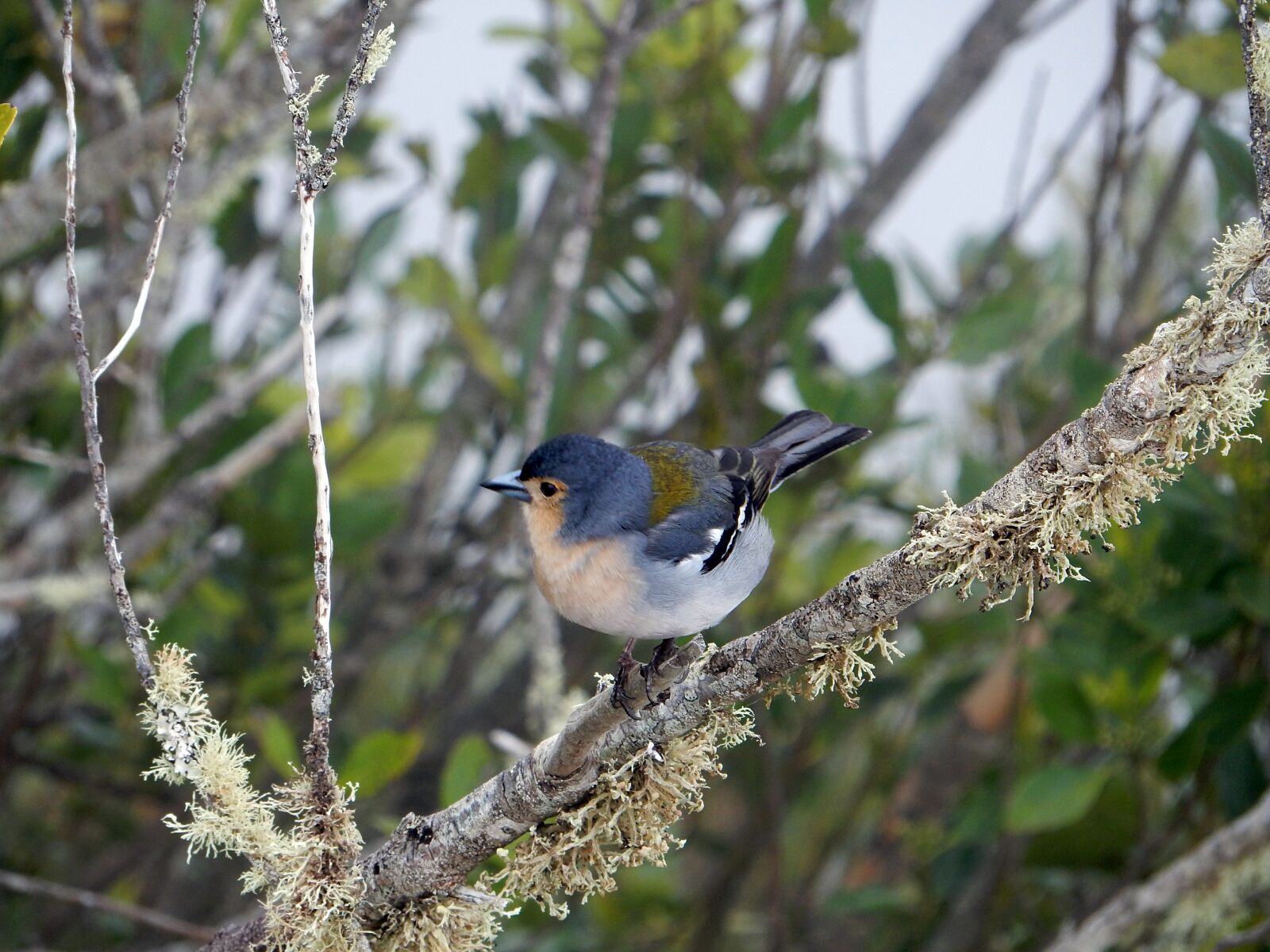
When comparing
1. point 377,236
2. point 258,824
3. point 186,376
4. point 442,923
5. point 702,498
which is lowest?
point 442,923

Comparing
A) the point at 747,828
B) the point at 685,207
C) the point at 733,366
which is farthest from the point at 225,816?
the point at 747,828

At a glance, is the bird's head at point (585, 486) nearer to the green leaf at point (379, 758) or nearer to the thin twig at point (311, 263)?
the green leaf at point (379, 758)

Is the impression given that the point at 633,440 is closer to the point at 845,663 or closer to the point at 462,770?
the point at 462,770

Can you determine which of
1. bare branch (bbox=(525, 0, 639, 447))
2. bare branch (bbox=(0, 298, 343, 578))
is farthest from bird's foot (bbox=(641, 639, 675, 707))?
bare branch (bbox=(0, 298, 343, 578))

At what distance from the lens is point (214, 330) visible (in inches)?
120

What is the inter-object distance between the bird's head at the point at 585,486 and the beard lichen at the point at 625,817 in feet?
2.10

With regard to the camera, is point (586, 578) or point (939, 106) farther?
point (939, 106)

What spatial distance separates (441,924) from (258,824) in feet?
0.79

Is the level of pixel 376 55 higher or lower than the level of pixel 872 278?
lower

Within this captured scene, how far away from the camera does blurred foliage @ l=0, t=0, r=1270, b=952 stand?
100.0 inches

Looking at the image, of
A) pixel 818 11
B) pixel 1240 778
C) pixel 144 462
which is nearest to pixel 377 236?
pixel 144 462

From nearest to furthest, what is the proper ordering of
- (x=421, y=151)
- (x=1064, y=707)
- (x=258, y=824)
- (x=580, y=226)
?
(x=258, y=824) → (x=580, y=226) → (x=1064, y=707) → (x=421, y=151)

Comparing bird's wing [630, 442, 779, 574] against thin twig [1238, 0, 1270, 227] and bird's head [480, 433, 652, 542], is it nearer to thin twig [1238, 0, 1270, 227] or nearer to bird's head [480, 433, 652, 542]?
bird's head [480, 433, 652, 542]

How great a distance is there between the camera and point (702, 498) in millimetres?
2127
